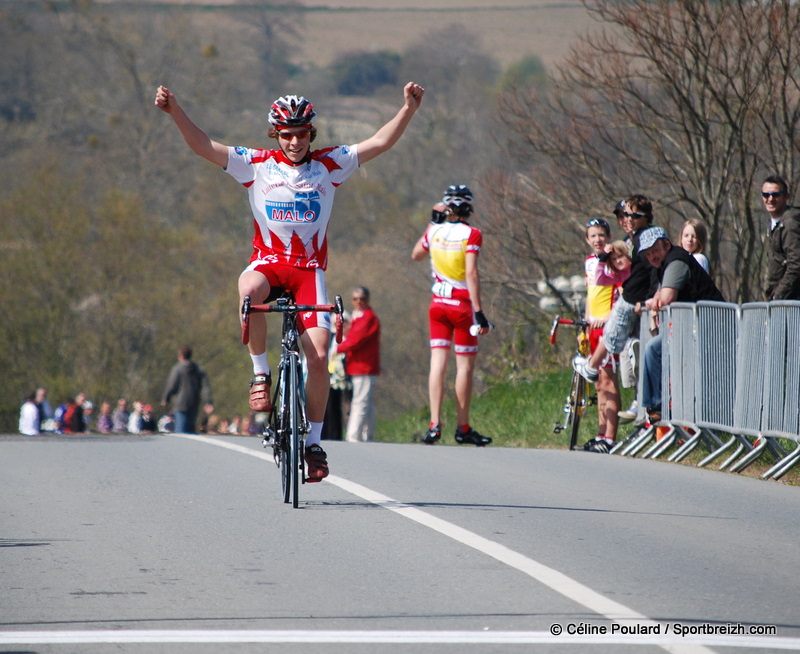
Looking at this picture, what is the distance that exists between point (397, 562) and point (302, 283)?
2417mm

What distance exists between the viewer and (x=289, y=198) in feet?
27.2

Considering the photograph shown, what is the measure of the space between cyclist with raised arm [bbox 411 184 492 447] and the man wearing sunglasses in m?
2.55

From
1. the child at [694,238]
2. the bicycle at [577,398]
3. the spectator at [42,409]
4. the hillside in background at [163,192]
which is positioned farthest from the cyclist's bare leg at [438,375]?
the spectator at [42,409]

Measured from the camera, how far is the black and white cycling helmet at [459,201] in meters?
13.1

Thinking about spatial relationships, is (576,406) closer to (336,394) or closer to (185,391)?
(336,394)

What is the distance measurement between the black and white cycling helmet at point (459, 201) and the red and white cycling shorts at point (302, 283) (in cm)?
490

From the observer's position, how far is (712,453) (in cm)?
1151

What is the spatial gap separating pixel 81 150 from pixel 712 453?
6597cm

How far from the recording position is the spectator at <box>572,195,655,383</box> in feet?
41.3

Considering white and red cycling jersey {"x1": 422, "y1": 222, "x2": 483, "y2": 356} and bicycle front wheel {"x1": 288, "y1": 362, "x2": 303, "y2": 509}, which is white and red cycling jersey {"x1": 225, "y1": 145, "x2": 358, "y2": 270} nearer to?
bicycle front wheel {"x1": 288, "y1": 362, "x2": 303, "y2": 509}

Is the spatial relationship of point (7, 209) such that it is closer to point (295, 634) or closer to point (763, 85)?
point (763, 85)

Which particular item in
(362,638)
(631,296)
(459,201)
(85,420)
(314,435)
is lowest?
(85,420)

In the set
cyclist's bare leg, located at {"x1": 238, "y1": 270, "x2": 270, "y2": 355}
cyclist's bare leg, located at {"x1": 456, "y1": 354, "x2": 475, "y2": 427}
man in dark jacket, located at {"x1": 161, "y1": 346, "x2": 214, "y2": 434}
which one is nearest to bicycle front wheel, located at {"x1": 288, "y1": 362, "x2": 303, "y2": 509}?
cyclist's bare leg, located at {"x1": 238, "y1": 270, "x2": 270, "y2": 355}

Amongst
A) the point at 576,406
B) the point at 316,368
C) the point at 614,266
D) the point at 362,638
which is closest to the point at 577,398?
the point at 576,406
